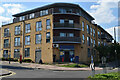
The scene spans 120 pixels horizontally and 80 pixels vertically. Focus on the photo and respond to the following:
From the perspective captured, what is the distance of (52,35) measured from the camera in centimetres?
3152

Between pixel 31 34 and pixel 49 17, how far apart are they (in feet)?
21.0

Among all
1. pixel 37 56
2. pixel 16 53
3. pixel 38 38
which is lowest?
pixel 37 56

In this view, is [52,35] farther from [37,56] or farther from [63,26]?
[37,56]

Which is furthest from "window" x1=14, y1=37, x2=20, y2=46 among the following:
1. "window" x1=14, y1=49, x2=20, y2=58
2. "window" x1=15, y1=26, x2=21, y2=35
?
"window" x1=14, y1=49, x2=20, y2=58

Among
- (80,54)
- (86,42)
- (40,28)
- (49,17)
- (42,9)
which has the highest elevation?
(42,9)

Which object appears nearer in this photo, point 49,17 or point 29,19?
point 49,17

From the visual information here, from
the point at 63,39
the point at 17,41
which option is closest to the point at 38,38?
the point at 63,39

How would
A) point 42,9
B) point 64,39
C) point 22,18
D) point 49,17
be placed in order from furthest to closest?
point 22,18 → point 42,9 → point 49,17 → point 64,39

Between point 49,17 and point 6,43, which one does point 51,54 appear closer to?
point 49,17

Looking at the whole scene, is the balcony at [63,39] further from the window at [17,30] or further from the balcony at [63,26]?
the window at [17,30]

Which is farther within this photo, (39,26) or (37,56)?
(39,26)

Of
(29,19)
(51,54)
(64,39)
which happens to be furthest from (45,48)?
(29,19)

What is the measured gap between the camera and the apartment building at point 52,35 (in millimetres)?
31094

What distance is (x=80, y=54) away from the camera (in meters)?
32.1
